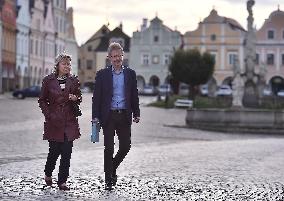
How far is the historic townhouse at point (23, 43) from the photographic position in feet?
290

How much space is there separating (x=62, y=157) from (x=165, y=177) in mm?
2223

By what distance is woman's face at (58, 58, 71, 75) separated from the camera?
34.7ft

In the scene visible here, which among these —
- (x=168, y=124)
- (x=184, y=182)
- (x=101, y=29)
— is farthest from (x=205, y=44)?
(x=184, y=182)

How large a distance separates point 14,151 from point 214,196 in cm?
778

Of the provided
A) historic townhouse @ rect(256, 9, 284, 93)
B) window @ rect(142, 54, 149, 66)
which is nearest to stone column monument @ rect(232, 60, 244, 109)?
historic townhouse @ rect(256, 9, 284, 93)

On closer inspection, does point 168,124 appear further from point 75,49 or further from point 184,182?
point 75,49

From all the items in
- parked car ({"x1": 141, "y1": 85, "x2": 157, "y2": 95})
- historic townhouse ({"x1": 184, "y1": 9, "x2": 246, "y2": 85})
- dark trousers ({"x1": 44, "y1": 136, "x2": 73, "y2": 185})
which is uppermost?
historic townhouse ({"x1": 184, "y1": 9, "x2": 246, "y2": 85})

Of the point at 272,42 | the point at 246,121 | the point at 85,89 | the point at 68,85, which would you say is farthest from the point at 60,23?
the point at 68,85

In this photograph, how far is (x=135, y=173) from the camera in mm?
12727

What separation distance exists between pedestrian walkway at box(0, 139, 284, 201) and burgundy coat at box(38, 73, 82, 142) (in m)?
0.71

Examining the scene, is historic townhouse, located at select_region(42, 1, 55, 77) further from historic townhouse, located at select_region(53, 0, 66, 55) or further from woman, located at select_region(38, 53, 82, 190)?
woman, located at select_region(38, 53, 82, 190)

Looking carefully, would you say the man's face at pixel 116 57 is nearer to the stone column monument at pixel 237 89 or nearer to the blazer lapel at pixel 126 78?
the blazer lapel at pixel 126 78

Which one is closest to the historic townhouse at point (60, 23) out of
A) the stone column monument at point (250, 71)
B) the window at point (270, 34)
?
the window at point (270, 34)

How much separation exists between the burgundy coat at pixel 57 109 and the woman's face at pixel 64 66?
108 mm
